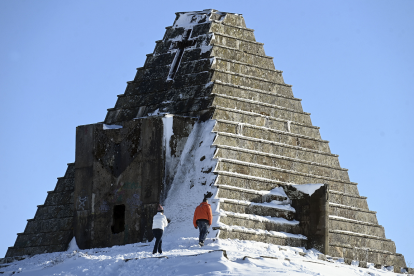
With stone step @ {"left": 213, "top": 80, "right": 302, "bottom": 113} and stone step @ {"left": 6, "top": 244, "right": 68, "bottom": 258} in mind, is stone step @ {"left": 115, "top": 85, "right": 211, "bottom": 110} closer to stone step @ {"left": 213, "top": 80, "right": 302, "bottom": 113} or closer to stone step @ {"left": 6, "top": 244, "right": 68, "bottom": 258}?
stone step @ {"left": 213, "top": 80, "right": 302, "bottom": 113}

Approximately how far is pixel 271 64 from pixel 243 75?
207 centimetres

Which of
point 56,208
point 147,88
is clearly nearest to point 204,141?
point 147,88

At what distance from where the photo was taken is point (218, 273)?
925 inches

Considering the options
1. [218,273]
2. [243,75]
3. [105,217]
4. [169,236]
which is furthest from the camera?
[243,75]

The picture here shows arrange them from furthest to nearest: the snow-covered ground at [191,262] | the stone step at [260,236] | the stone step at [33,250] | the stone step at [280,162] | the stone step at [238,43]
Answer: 1. the stone step at [238,43]
2. the stone step at [33,250]
3. the stone step at [280,162]
4. the stone step at [260,236]
5. the snow-covered ground at [191,262]

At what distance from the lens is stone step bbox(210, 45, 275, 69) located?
3520 cm

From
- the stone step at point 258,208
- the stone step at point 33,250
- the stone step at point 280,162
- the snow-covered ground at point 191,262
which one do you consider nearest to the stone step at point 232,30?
the stone step at point 280,162

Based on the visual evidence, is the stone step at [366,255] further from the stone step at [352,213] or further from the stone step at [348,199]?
the stone step at [348,199]

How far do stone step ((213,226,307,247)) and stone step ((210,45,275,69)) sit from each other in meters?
7.73

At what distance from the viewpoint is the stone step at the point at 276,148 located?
32344 millimetres

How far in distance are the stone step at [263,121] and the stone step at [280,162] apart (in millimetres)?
1349

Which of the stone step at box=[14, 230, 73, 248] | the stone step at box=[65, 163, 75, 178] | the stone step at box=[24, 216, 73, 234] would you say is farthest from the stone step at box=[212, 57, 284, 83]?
the stone step at box=[14, 230, 73, 248]

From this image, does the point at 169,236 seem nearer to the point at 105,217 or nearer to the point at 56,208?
the point at 105,217

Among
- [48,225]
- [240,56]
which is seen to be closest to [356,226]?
[240,56]
